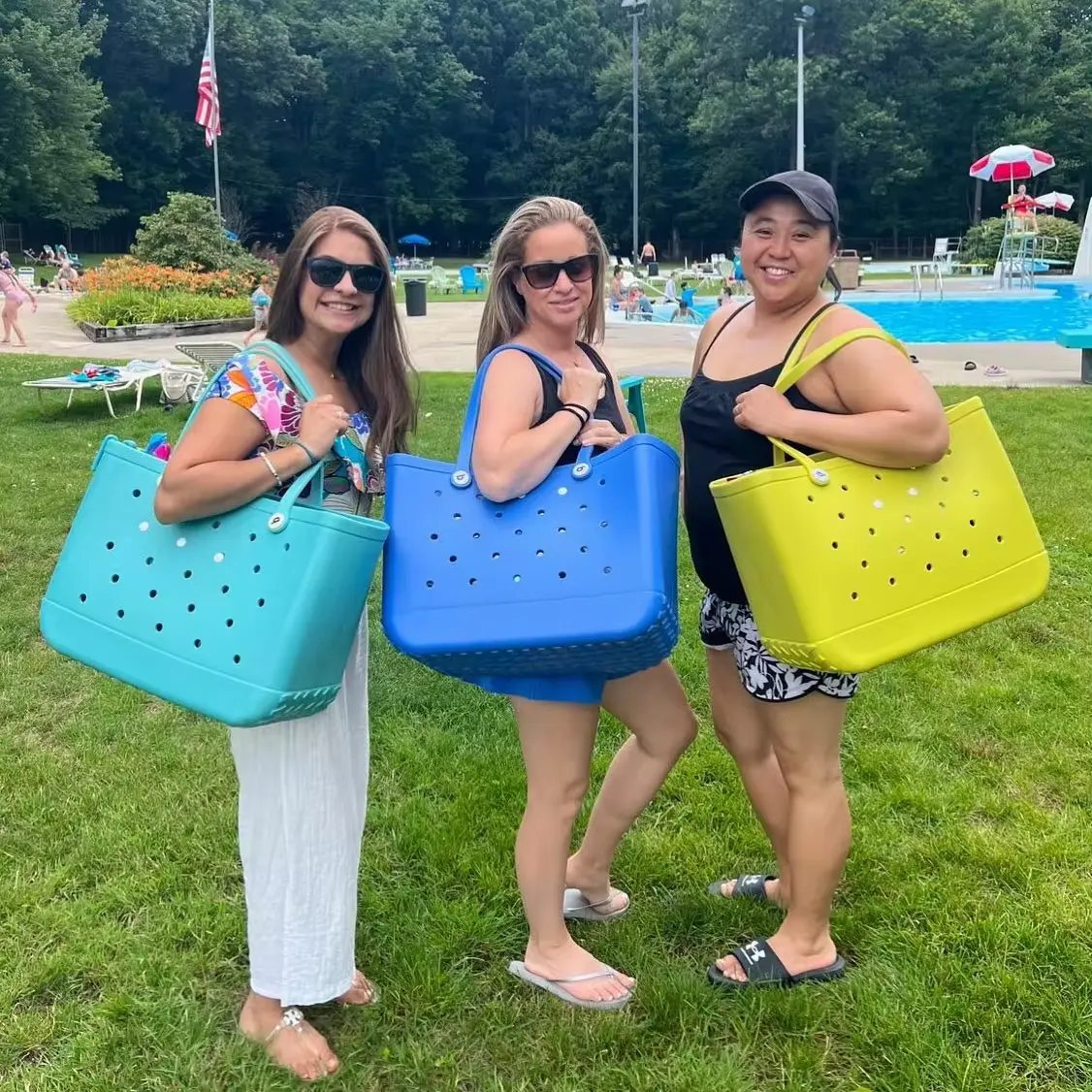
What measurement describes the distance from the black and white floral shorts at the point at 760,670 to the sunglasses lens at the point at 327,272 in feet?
3.70

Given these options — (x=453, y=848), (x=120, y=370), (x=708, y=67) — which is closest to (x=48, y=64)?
(x=708, y=67)

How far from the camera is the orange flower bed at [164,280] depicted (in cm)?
1678

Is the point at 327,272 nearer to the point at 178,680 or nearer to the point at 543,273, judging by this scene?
the point at 543,273

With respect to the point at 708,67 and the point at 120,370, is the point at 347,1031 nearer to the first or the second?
the point at 120,370

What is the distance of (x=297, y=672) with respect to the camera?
177 centimetres

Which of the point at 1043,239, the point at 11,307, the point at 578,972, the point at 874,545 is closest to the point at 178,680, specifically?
the point at 578,972

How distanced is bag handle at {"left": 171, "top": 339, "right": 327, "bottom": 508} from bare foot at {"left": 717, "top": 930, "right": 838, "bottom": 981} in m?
1.52

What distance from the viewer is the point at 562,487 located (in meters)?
1.94

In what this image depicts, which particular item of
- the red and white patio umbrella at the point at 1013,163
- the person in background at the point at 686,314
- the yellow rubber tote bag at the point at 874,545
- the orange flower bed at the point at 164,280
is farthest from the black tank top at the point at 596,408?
the red and white patio umbrella at the point at 1013,163

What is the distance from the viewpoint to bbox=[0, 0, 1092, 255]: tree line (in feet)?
144

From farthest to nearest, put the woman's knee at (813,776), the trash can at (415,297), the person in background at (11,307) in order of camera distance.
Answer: the trash can at (415,297) < the person in background at (11,307) < the woman's knee at (813,776)

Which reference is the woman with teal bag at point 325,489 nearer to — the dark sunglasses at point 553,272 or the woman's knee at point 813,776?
the dark sunglasses at point 553,272

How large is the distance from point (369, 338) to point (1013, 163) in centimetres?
3309

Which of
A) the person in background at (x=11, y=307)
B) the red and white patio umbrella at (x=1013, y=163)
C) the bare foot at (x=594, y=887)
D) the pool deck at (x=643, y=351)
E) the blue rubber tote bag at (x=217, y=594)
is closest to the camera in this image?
the blue rubber tote bag at (x=217, y=594)
